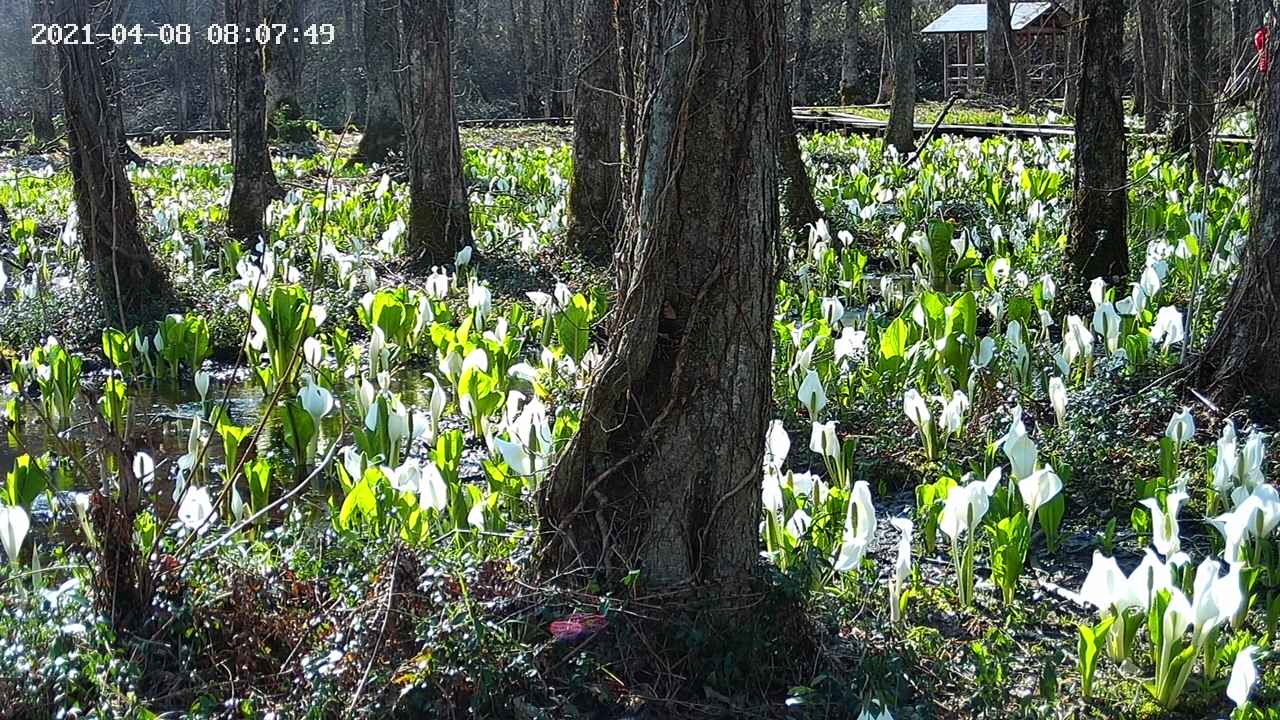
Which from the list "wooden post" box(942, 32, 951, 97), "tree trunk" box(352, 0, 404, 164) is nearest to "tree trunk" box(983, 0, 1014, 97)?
"wooden post" box(942, 32, 951, 97)

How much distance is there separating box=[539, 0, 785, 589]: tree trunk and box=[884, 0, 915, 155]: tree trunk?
1303cm

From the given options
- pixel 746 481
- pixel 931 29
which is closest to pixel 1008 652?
pixel 746 481

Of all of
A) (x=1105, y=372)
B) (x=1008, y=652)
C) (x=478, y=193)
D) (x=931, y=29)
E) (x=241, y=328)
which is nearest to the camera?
(x=1008, y=652)

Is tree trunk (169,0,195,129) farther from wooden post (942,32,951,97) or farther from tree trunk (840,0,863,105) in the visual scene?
wooden post (942,32,951,97)

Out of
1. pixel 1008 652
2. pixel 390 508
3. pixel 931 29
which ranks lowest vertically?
pixel 1008 652

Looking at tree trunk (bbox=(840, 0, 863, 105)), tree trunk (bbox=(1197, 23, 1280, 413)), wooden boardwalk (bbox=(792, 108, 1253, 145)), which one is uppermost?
tree trunk (bbox=(840, 0, 863, 105))

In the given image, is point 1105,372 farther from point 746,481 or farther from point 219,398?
point 219,398

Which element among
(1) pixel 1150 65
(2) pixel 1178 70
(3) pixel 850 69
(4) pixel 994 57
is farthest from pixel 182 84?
(2) pixel 1178 70

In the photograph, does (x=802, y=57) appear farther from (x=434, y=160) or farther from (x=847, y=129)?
(x=434, y=160)

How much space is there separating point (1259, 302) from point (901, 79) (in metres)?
11.2

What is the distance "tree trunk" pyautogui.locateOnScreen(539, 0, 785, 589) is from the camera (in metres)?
3.19

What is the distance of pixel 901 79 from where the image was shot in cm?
1606

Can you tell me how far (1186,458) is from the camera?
499 cm

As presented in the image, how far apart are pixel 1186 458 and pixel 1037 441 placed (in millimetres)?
538
